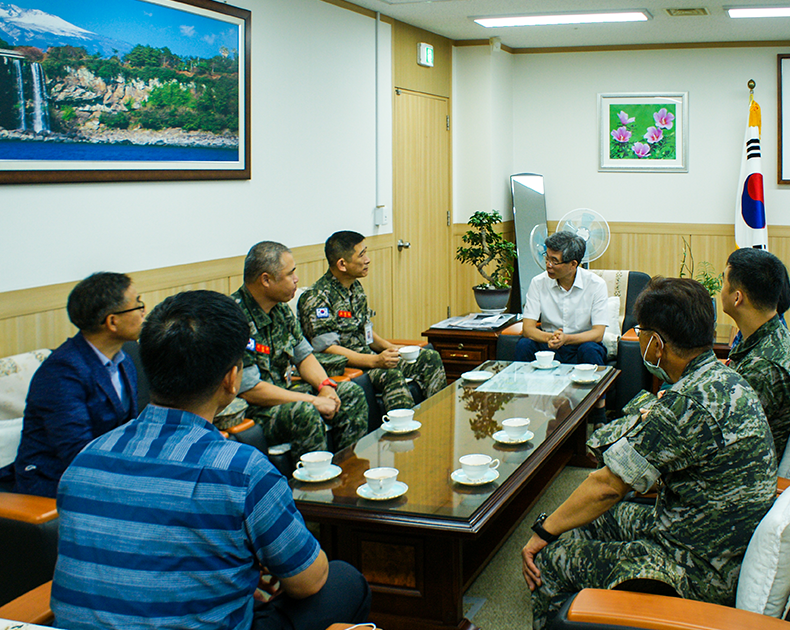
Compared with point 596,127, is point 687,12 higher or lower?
higher

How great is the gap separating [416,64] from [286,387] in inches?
132

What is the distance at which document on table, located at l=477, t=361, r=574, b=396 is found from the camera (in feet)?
11.6

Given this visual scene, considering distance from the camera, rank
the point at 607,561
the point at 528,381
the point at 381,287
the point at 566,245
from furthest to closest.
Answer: the point at 381,287 < the point at 566,245 < the point at 528,381 < the point at 607,561

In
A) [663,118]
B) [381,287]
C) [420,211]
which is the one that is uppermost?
[663,118]

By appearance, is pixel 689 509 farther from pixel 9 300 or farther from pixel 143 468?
pixel 9 300

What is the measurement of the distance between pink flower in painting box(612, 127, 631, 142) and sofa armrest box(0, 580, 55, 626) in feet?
20.3

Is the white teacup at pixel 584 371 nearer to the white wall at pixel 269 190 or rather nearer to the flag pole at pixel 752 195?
the white wall at pixel 269 190

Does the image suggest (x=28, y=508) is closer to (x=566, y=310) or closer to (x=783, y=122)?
(x=566, y=310)

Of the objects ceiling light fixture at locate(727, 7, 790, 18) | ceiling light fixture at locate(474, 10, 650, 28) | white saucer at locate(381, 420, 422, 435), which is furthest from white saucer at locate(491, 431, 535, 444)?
ceiling light fixture at locate(727, 7, 790, 18)

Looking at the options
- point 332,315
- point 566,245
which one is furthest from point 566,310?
point 332,315

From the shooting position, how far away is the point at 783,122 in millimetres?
6371

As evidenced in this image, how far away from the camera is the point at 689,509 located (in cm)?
186

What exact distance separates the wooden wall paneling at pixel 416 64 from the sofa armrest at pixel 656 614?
4.62 m

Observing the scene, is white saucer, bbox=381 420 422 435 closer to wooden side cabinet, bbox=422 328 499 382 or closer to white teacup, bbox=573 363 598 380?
Result: white teacup, bbox=573 363 598 380
